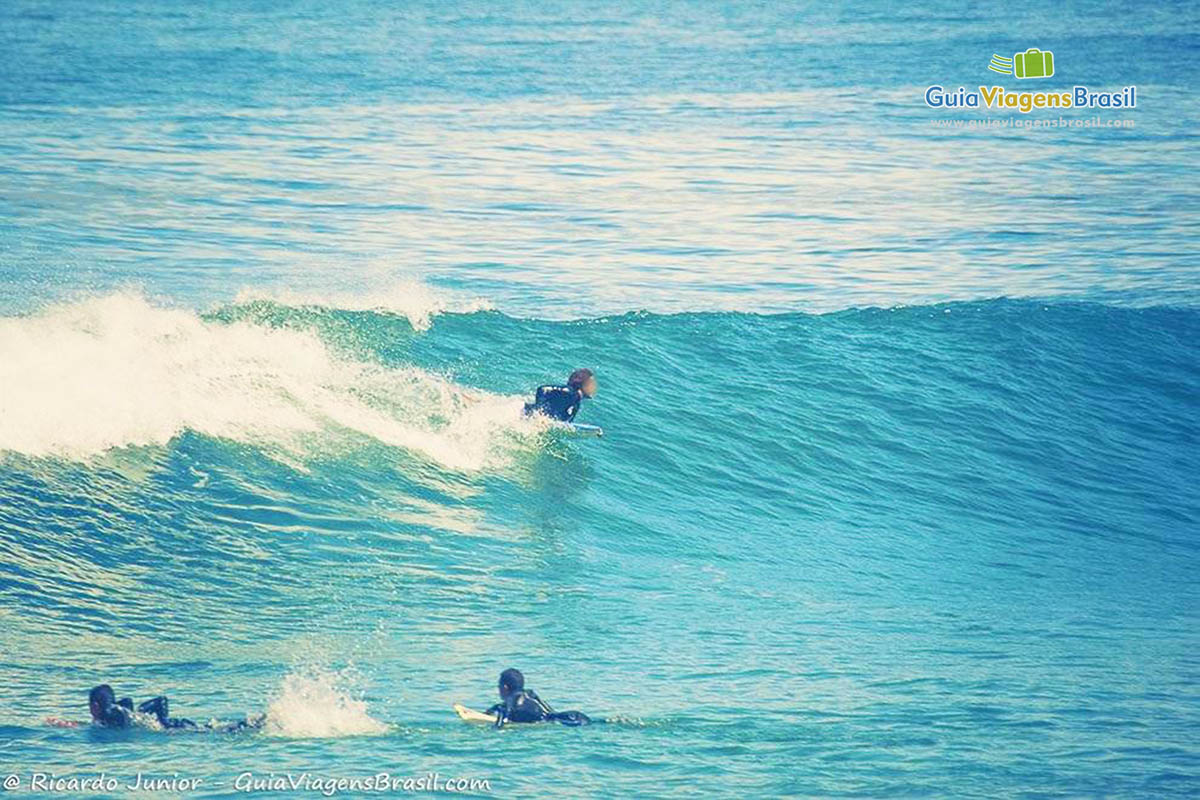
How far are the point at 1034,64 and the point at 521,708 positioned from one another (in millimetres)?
50876

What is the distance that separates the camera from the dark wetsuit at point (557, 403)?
17453 mm

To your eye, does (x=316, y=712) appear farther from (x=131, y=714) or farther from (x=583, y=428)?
A: (x=583, y=428)

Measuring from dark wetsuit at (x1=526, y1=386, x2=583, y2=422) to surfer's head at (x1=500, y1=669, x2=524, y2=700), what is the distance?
6.34 meters

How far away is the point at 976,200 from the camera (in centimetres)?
3541

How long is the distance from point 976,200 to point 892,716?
83.9 ft

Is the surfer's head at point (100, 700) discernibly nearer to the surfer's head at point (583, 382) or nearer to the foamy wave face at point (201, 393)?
the foamy wave face at point (201, 393)

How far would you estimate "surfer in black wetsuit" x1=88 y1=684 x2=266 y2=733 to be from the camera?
35.3 ft

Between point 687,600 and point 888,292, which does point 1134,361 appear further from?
point 687,600

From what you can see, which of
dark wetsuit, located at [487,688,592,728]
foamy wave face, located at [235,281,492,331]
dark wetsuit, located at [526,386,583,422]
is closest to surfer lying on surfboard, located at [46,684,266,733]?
dark wetsuit, located at [487,688,592,728]

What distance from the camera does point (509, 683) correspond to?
11.3 metres

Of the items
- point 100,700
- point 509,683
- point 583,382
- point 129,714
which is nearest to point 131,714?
point 129,714

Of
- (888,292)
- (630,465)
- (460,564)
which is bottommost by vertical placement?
(460,564)

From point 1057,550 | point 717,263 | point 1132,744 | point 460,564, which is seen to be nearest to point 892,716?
point 1132,744

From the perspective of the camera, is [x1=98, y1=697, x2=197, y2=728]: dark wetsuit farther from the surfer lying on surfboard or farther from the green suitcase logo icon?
the green suitcase logo icon
